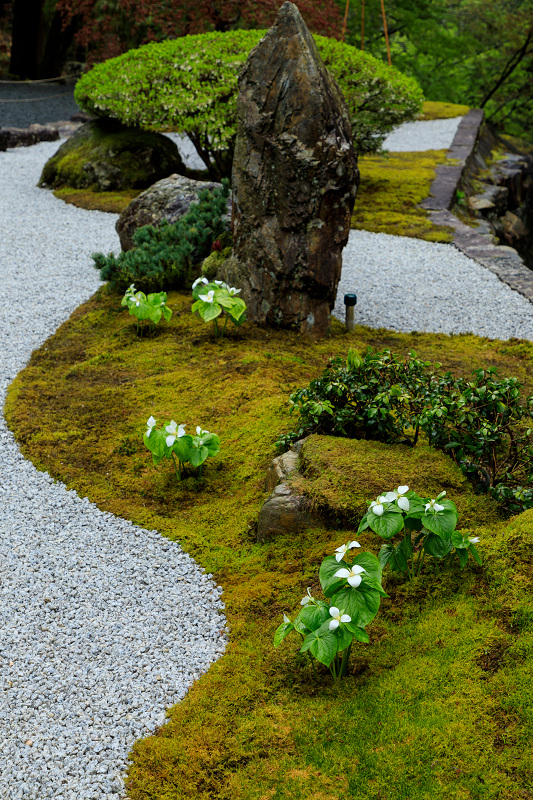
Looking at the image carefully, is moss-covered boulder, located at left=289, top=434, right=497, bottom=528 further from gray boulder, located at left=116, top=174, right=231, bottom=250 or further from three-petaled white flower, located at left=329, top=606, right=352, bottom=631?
gray boulder, located at left=116, top=174, right=231, bottom=250

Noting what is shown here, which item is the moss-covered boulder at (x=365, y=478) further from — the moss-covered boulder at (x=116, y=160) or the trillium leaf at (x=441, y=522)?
the moss-covered boulder at (x=116, y=160)

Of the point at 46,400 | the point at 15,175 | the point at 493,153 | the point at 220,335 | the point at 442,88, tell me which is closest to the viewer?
the point at 46,400

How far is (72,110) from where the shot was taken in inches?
695

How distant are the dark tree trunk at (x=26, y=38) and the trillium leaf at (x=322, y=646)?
22.0 meters

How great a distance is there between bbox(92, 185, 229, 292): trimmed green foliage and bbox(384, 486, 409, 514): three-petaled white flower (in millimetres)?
4561

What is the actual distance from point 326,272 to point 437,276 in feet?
8.85

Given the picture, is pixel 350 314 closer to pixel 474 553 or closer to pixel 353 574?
pixel 474 553

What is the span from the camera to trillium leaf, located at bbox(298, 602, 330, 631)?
8.45 feet

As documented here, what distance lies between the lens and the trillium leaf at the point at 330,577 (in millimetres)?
2594

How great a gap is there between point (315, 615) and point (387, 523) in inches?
18.4

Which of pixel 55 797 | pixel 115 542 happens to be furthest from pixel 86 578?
pixel 55 797

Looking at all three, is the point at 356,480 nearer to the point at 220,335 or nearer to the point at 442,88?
the point at 220,335

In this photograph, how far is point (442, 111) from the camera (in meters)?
19.0

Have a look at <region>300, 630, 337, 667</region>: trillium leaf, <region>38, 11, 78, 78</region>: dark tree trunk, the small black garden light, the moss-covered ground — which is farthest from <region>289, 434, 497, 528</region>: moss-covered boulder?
<region>38, 11, 78, 78</region>: dark tree trunk
